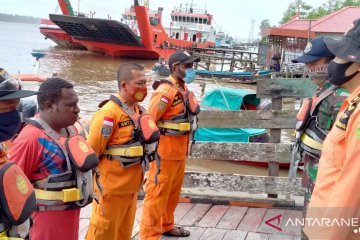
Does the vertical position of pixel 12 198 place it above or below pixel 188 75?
below

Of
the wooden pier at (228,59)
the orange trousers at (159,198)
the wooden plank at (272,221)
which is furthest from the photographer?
the wooden pier at (228,59)

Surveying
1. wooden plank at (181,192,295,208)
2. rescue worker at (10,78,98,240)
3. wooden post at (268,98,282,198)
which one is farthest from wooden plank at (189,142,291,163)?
Result: rescue worker at (10,78,98,240)

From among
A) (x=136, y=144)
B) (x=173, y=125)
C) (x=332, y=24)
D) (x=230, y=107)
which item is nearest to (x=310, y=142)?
(x=136, y=144)

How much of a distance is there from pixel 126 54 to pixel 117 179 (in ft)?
138

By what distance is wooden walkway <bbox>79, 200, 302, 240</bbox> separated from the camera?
4.47m

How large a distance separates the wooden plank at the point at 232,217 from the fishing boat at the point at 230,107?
16.5 feet

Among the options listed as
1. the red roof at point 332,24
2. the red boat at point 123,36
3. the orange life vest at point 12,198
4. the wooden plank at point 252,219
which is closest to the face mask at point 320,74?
the wooden plank at point 252,219

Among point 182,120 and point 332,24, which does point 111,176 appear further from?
point 332,24

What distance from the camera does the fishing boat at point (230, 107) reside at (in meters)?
10.2

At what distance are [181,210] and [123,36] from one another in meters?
37.6

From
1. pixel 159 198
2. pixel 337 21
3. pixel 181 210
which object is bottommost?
pixel 181 210

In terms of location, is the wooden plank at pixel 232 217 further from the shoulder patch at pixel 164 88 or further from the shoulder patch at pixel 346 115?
the shoulder patch at pixel 346 115

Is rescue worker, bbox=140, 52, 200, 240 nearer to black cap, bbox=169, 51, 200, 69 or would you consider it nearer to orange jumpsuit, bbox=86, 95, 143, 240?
black cap, bbox=169, 51, 200, 69

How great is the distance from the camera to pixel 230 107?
41.0ft
